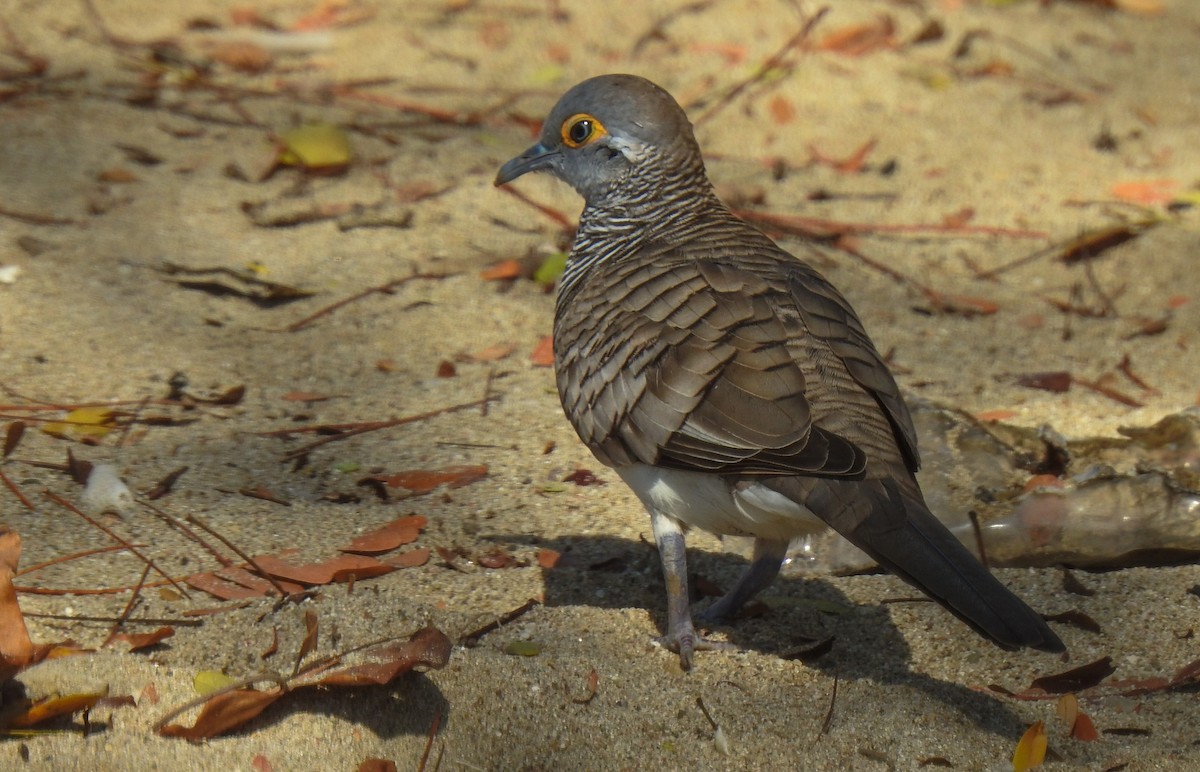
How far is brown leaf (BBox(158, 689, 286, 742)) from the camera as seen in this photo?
2.72 metres

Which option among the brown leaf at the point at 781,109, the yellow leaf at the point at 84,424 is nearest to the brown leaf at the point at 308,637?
the yellow leaf at the point at 84,424

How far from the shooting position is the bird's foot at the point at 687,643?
129 inches

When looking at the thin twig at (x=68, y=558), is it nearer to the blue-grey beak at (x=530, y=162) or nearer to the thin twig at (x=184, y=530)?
the thin twig at (x=184, y=530)

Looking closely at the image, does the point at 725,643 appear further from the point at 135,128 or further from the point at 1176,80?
the point at 1176,80

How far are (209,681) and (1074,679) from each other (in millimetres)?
1956

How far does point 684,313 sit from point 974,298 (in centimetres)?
262

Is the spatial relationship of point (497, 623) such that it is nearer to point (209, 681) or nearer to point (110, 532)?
point (209, 681)

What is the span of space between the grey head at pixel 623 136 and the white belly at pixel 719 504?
1.06m

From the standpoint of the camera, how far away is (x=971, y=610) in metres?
2.70

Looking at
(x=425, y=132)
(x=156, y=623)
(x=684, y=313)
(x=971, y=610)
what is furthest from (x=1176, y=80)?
(x=156, y=623)

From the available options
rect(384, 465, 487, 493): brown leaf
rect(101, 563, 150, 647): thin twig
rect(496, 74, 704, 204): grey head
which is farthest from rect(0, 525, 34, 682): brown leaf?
rect(496, 74, 704, 204): grey head

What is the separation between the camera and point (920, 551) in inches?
111

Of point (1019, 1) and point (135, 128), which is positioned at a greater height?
point (1019, 1)

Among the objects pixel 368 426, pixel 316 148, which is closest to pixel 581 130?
pixel 368 426
